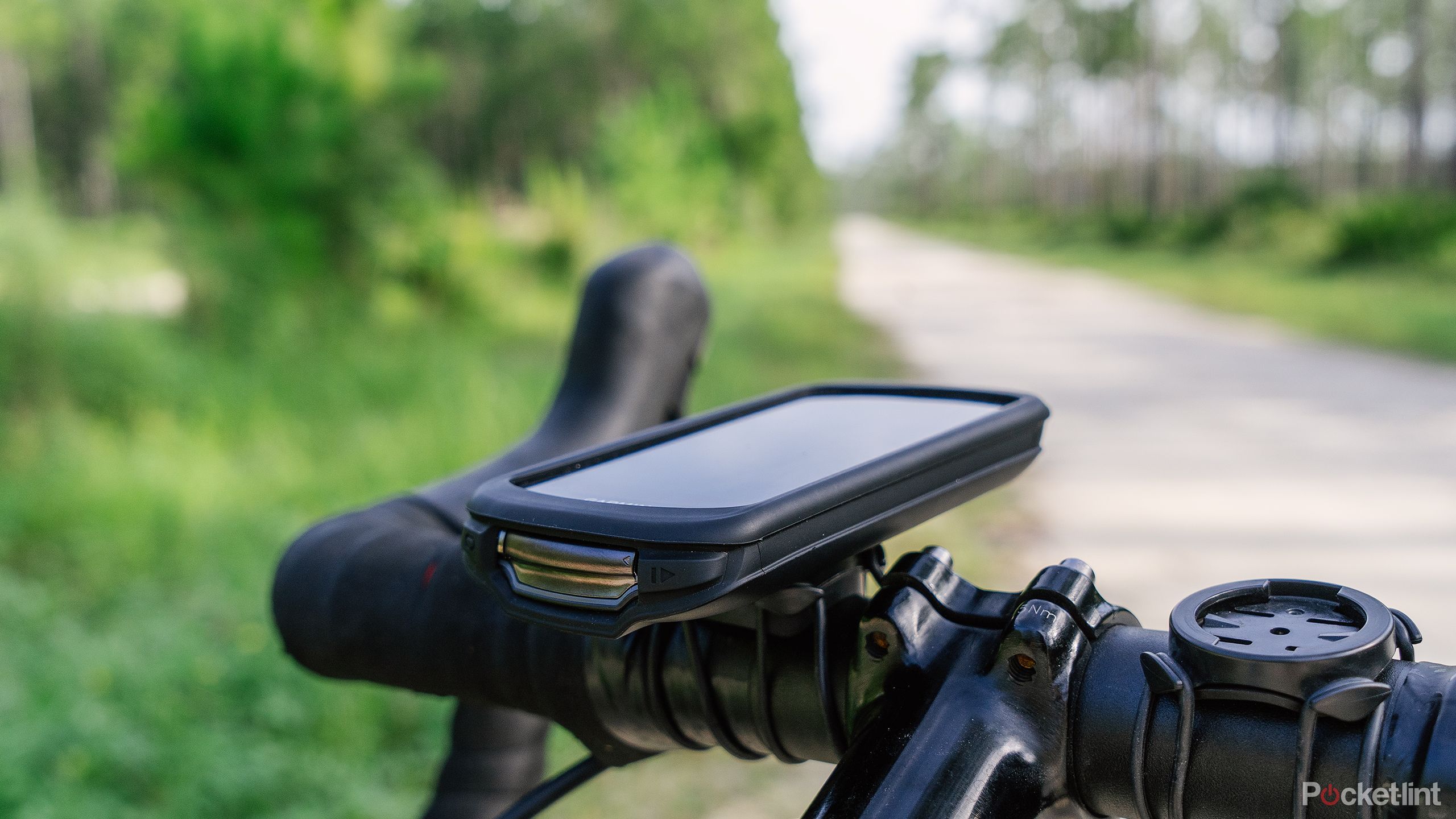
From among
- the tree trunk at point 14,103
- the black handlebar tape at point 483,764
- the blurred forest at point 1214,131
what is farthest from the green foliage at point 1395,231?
the tree trunk at point 14,103

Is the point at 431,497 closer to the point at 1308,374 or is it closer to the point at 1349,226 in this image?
the point at 1308,374

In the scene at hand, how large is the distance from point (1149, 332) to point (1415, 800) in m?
10.9

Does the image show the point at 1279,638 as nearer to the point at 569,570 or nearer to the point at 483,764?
the point at 569,570

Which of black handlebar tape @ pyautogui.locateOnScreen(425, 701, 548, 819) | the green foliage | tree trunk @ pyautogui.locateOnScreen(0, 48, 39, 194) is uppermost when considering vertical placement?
tree trunk @ pyautogui.locateOnScreen(0, 48, 39, 194)

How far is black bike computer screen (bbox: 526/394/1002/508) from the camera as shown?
0.55m

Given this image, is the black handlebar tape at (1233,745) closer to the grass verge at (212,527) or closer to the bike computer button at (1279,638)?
the bike computer button at (1279,638)

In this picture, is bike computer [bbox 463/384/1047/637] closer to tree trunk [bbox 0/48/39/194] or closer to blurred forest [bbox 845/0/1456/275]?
blurred forest [bbox 845/0/1456/275]

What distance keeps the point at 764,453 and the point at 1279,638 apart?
29 cm

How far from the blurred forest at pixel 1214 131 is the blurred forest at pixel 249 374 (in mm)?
10497

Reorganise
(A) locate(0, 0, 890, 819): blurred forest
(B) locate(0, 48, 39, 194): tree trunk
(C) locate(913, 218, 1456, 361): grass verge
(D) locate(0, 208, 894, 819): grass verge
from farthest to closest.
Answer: (B) locate(0, 48, 39, 194): tree trunk, (C) locate(913, 218, 1456, 361): grass verge, (A) locate(0, 0, 890, 819): blurred forest, (D) locate(0, 208, 894, 819): grass verge

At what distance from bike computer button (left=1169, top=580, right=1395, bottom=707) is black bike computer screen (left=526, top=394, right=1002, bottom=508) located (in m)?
0.19

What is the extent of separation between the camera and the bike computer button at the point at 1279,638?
43 cm

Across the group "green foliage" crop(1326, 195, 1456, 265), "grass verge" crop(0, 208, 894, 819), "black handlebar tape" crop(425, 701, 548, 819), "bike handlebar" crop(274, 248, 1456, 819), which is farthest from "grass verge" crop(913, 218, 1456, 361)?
"bike handlebar" crop(274, 248, 1456, 819)

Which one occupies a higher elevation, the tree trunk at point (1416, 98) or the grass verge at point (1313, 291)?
the tree trunk at point (1416, 98)
